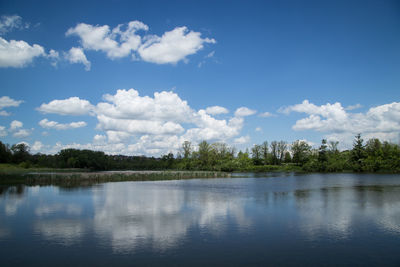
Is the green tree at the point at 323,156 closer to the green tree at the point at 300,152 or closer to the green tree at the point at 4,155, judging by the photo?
the green tree at the point at 300,152

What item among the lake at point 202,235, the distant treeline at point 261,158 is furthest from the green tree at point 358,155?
the lake at point 202,235

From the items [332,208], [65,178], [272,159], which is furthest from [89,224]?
[272,159]

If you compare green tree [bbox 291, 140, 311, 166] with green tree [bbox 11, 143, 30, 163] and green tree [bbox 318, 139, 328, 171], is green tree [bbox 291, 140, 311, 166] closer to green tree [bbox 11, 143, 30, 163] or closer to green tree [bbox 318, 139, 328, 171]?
green tree [bbox 318, 139, 328, 171]

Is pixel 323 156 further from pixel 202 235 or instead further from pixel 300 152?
pixel 202 235

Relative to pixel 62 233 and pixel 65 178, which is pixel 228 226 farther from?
pixel 65 178

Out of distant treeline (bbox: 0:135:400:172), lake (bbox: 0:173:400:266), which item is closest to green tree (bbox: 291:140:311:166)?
distant treeline (bbox: 0:135:400:172)

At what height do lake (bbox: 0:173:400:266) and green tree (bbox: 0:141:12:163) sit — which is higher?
green tree (bbox: 0:141:12:163)

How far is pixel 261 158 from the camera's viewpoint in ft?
365

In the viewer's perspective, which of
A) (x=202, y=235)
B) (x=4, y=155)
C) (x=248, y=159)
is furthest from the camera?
(x=248, y=159)

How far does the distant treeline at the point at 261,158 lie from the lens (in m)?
82.0

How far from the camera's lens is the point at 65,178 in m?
43.2

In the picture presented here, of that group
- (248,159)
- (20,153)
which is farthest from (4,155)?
(248,159)

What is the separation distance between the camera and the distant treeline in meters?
82.0

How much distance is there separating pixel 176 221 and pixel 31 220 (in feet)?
26.5
